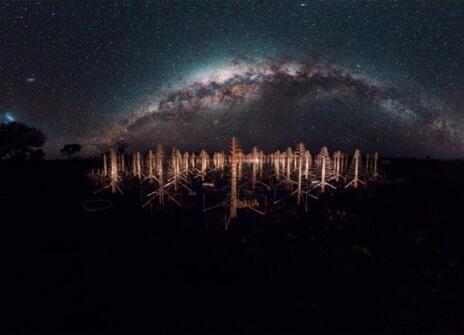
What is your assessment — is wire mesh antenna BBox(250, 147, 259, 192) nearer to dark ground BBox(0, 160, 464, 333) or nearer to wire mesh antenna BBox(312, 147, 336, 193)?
wire mesh antenna BBox(312, 147, 336, 193)

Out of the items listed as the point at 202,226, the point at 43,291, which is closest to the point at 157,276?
the point at 43,291

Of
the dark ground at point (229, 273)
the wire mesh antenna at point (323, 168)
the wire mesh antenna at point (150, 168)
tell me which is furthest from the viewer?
the wire mesh antenna at point (150, 168)

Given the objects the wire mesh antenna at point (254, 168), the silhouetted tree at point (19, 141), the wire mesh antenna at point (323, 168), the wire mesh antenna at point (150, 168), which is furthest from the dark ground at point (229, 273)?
the silhouetted tree at point (19, 141)

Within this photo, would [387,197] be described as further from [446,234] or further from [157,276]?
[157,276]

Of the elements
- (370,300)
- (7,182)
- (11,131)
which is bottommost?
(370,300)

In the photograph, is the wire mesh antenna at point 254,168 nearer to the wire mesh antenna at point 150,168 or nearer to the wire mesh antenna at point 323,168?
the wire mesh antenna at point 323,168

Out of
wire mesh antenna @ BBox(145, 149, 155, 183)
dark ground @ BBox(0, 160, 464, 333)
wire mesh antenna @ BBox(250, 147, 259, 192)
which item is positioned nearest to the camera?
dark ground @ BBox(0, 160, 464, 333)

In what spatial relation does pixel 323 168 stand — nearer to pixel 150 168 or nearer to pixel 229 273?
pixel 229 273

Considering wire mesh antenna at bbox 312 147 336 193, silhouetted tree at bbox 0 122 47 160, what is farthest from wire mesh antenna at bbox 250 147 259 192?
silhouetted tree at bbox 0 122 47 160
